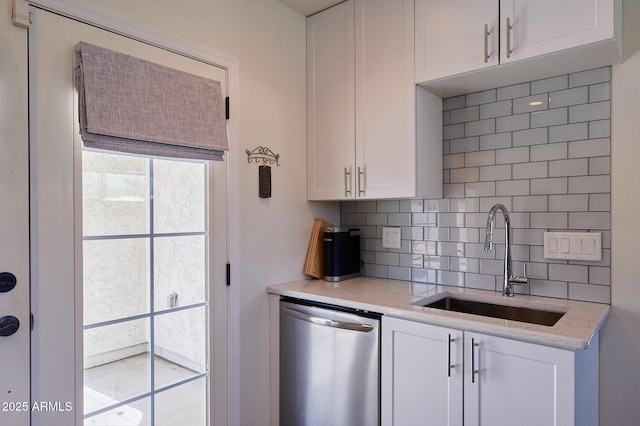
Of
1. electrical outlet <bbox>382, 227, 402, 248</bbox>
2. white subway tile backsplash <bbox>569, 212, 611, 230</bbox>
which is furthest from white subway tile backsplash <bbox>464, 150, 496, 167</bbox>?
electrical outlet <bbox>382, 227, 402, 248</bbox>

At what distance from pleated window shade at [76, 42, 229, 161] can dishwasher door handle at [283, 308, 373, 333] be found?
0.86 m

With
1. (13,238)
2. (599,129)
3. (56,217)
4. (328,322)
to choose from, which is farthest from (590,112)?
(13,238)

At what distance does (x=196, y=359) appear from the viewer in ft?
5.97

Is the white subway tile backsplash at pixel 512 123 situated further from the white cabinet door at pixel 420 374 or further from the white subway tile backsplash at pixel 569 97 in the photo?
the white cabinet door at pixel 420 374

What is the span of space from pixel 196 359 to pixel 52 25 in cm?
145

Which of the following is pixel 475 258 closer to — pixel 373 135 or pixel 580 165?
pixel 580 165

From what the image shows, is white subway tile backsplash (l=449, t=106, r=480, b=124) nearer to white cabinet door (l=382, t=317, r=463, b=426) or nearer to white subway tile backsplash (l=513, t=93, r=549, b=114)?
white subway tile backsplash (l=513, t=93, r=549, b=114)

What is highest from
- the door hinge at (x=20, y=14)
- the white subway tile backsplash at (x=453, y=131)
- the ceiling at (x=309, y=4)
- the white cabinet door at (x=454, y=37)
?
the ceiling at (x=309, y=4)

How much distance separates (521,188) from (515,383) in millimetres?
941

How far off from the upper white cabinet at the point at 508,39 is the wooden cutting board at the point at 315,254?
102 cm

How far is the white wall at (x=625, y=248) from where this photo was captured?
1.59m

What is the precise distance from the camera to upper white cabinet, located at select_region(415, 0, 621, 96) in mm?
1462

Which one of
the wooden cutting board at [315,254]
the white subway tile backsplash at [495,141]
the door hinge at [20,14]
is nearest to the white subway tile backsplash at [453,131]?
the white subway tile backsplash at [495,141]

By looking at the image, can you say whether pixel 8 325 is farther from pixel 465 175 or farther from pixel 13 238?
pixel 465 175
